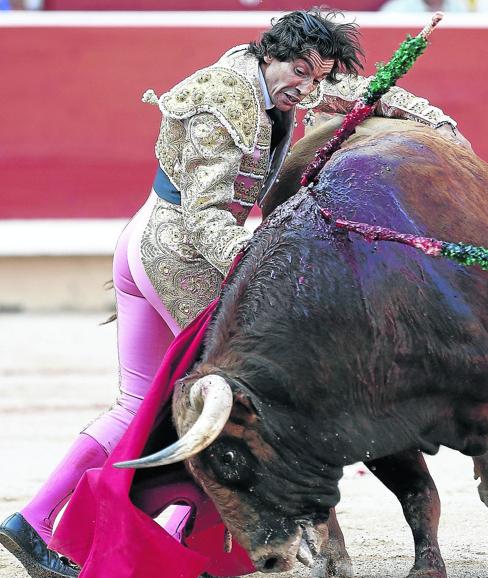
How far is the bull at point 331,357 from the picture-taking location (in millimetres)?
2777

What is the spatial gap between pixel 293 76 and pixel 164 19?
5608 millimetres

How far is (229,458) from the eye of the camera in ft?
8.97

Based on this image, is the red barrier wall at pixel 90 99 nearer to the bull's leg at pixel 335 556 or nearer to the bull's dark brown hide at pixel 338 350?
the bull's leg at pixel 335 556

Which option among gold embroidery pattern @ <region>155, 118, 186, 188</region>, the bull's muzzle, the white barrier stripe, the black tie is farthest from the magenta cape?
the white barrier stripe

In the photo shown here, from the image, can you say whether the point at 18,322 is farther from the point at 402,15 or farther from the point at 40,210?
the point at 402,15

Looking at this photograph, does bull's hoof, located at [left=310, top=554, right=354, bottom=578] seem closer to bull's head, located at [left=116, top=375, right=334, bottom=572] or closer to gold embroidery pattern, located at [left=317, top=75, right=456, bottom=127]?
bull's head, located at [left=116, top=375, right=334, bottom=572]

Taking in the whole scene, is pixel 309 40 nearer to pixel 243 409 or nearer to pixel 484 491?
pixel 243 409

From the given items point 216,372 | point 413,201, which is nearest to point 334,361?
point 216,372

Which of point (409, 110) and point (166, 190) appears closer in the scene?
point (166, 190)

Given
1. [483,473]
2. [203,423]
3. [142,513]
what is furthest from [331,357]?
[483,473]

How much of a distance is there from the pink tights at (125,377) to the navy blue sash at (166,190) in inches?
2.3

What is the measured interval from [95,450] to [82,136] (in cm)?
544

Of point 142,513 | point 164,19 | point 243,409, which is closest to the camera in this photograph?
point 243,409

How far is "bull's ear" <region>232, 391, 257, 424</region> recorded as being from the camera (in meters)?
2.72
